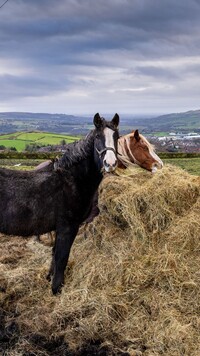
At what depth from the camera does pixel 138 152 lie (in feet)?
23.9

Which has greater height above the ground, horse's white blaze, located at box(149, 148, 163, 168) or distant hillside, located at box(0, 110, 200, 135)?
horse's white blaze, located at box(149, 148, 163, 168)

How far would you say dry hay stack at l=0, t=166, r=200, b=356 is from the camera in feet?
14.1

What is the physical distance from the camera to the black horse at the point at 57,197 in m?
5.26

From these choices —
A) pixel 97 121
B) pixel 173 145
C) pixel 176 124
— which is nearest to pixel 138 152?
pixel 97 121

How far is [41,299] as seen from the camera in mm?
5449

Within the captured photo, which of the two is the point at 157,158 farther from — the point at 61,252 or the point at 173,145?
the point at 173,145

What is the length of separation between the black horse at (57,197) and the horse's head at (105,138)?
6.1 inches

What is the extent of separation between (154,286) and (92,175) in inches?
70.0

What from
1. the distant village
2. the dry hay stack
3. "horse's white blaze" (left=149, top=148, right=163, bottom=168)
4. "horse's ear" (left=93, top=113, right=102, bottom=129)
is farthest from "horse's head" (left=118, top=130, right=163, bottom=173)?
the distant village

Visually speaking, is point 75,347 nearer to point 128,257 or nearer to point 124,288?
point 124,288

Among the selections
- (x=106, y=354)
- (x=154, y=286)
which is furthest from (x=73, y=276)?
(x=106, y=354)

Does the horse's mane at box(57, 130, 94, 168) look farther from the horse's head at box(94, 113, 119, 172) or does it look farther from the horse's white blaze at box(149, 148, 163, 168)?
the horse's white blaze at box(149, 148, 163, 168)

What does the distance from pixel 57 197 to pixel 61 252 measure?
31.7 inches

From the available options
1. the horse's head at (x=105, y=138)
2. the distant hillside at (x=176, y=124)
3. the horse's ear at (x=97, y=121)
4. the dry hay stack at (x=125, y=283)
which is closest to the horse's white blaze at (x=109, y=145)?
the horse's head at (x=105, y=138)
